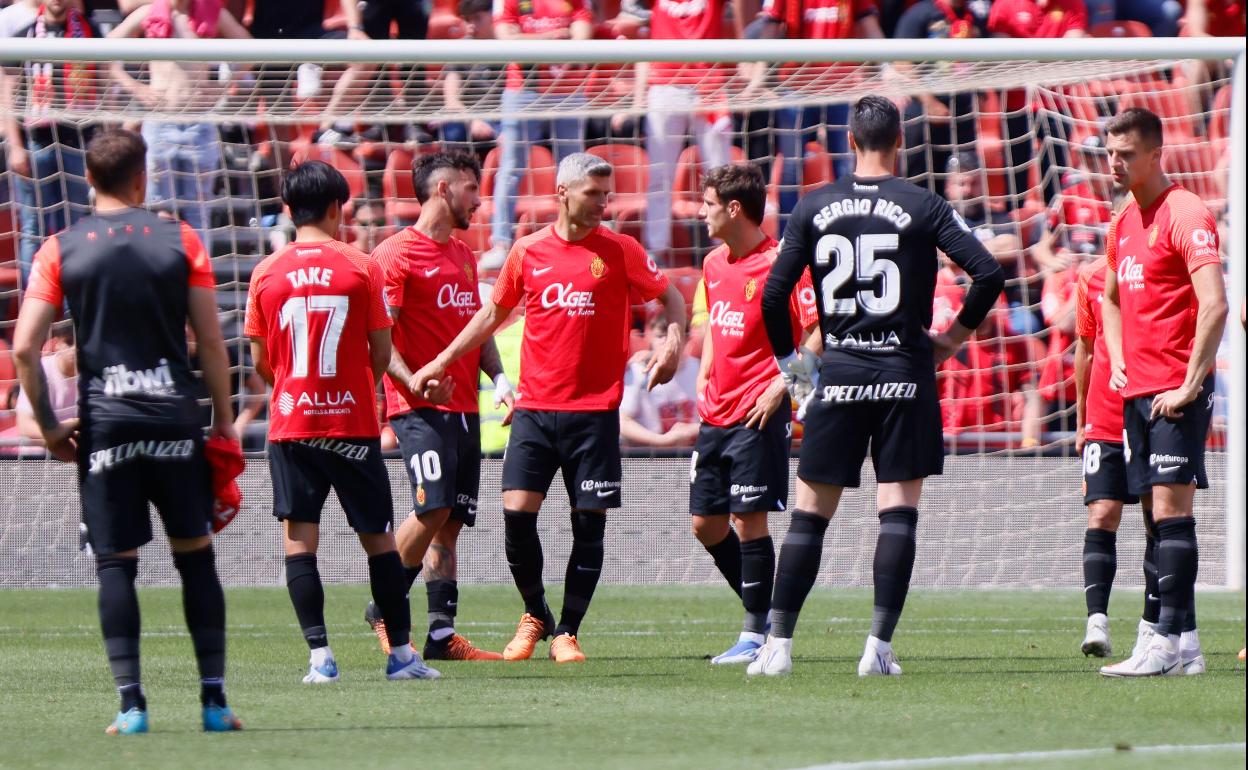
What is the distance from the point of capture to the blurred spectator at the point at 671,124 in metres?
12.2

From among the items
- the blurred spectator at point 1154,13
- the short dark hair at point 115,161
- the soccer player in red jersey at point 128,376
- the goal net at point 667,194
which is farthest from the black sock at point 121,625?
the blurred spectator at point 1154,13

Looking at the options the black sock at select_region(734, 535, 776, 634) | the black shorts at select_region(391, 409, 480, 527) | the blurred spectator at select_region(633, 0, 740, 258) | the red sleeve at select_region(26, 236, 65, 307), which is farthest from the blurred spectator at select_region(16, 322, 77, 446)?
the red sleeve at select_region(26, 236, 65, 307)

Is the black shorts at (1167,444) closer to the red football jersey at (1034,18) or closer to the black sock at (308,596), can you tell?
the black sock at (308,596)

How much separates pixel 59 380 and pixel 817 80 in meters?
A: 5.29

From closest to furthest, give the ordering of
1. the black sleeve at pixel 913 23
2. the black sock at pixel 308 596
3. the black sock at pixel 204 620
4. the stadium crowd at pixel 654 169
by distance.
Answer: the black sock at pixel 204 620, the black sock at pixel 308 596, the stadium crowd at pixel 654 169, the black sleeve at pixel 913 23

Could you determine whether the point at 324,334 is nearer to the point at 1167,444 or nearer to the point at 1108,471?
the point at 1167,444

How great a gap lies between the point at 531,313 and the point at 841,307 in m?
1.75

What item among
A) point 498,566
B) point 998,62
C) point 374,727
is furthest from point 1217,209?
point 374,727

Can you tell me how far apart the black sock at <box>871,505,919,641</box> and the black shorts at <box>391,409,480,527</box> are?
6.84ft

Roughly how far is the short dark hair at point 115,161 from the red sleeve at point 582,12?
971 cm

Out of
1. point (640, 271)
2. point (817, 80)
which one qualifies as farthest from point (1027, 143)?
point (640, 271)

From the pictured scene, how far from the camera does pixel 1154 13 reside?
16.1 meters

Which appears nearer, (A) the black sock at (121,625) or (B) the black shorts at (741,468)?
(A) the black sock at (121,625)

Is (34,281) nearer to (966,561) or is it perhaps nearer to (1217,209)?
(966,561)
